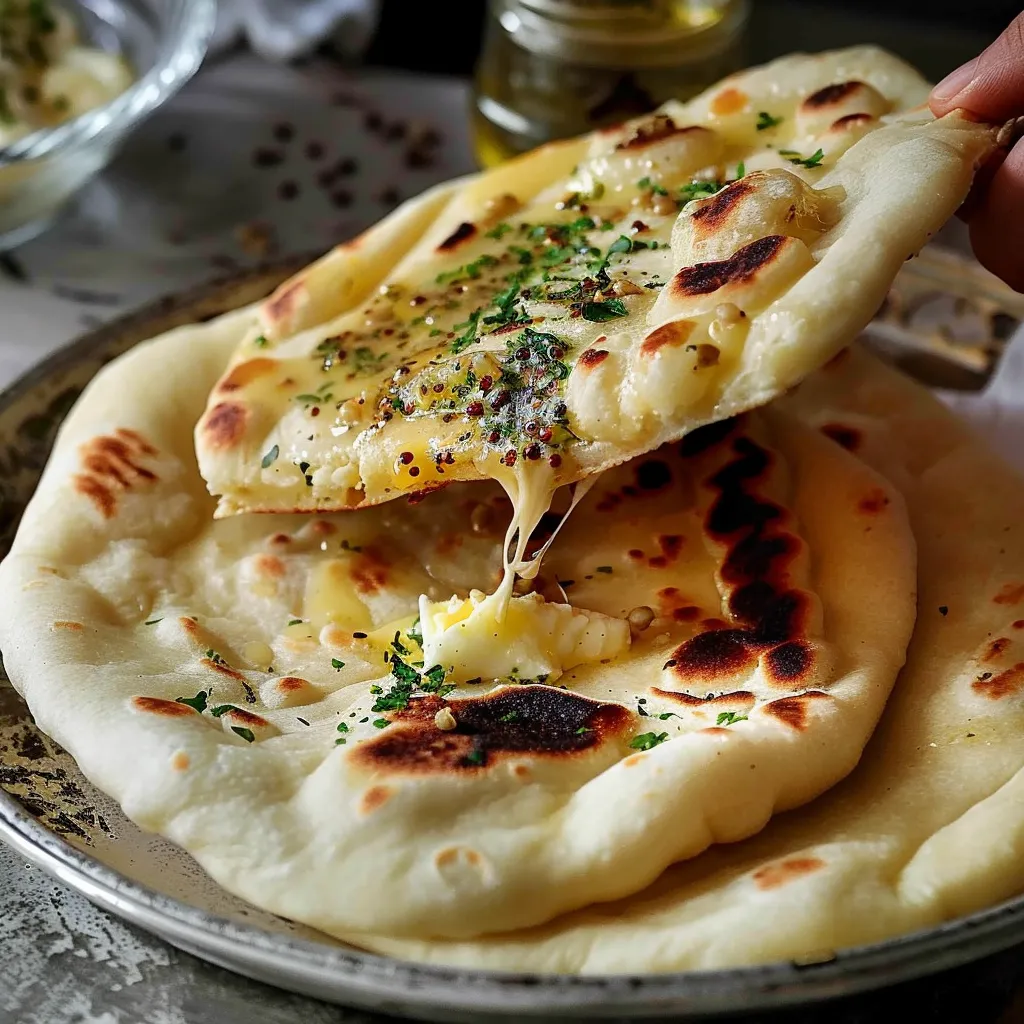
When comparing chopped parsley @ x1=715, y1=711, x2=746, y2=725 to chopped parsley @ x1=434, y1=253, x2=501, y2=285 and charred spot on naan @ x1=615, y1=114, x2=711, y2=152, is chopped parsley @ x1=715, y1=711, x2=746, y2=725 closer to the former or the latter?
chopped parsley @ x1=434, y1=253, x2=501, y2=285

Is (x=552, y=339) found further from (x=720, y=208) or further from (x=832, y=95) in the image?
(x=832, y=95)

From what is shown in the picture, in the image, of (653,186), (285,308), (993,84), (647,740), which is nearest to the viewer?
(647,740)

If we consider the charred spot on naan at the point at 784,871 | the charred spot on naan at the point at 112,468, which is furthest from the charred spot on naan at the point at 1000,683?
the charred spot on naan at the point at 112,468

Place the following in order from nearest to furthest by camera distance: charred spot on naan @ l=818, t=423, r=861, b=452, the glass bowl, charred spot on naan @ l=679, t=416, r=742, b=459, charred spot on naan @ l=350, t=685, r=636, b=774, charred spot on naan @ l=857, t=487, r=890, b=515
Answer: charred spot on naan @ l=350, t=685, r=636, b=774, charred spot on naan @ l=857, t=487, r=890, b=515, charred spot on naan @ l=679, t=416, r=742, b=459, charred spot on naan @ l=818, t=423, r=861, b=452, the glass bowl

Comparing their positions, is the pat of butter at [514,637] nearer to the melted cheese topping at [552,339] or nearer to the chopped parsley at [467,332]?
the melted cheese topping at [552,339]

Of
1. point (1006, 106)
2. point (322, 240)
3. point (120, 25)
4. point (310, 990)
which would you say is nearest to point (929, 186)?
point (1006, 106)

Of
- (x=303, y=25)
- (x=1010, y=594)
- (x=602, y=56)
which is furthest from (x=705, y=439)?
(x=303, y=25)

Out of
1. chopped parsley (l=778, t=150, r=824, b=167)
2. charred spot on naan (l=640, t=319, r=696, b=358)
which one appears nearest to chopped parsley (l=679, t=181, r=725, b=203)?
chopped parsley (l=778, t=150, r=824, b=167)

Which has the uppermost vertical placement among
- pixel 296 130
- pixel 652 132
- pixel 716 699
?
pixel 652 132

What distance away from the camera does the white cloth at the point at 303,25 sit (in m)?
5.60

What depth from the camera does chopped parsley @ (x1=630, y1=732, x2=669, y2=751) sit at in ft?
6.82

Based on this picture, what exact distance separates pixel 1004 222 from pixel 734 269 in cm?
68

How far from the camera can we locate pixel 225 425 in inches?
103

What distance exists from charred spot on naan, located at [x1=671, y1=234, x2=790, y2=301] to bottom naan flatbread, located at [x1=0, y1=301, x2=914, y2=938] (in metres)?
0.58
